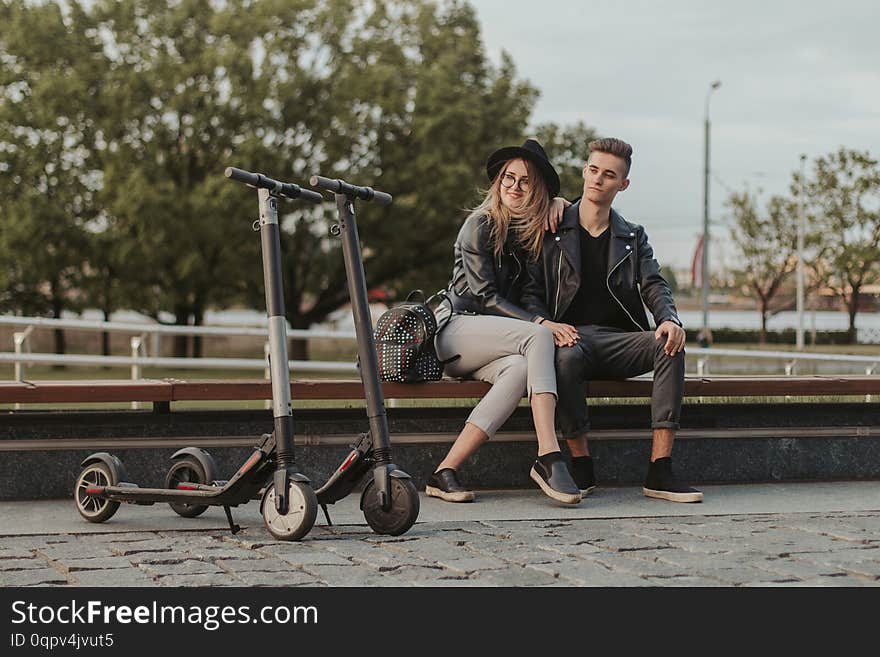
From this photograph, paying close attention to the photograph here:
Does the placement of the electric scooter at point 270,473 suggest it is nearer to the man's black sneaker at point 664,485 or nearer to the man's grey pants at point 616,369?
the man's grey pants at point 616,369

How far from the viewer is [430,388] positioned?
19.0 feet

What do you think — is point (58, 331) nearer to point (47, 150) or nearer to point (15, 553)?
point (47, 150)

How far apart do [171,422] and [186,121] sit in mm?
23143

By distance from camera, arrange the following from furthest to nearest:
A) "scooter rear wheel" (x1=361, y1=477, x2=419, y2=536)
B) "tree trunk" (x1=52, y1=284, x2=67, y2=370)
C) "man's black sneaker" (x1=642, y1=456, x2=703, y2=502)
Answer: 1. "tree trunk" (x1=52, y1=284, x2=67, y2=370)
2. "man's black sneaker" (x1=642, y1=456, x2=703, y2=502)
3. "scooter rear wheel" (x1=361, y1=477, x2=419, y2=536)

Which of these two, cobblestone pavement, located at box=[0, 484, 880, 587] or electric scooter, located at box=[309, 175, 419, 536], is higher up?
electric scooter, located at box=[309, 175, 419, 536]

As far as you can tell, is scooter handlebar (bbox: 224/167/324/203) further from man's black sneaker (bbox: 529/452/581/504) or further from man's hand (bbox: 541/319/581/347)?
man's black sneaker (bbox: 529/452/581/504)

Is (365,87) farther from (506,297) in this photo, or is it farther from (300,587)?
(300,587)

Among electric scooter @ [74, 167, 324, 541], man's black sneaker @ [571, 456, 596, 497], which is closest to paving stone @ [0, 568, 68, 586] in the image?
electric scooter @ [74, 167, 324, 541]

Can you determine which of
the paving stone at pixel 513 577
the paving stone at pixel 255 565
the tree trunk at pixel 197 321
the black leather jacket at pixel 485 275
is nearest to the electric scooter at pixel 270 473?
the paving stone at pixel 255 565

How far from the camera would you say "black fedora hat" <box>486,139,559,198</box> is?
6031mm

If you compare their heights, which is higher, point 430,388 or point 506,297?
point 506,297

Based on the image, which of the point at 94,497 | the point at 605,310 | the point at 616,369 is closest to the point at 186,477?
the point at 94,497

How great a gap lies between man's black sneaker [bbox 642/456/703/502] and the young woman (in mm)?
495

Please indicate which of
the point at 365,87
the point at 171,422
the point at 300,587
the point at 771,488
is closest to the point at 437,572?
the point at 300,587
